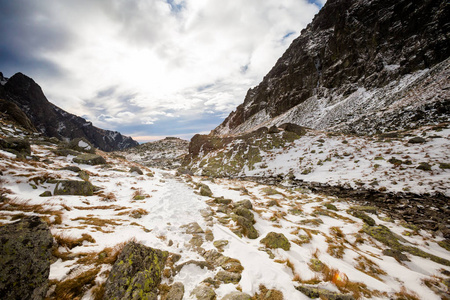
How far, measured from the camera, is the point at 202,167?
2666cm

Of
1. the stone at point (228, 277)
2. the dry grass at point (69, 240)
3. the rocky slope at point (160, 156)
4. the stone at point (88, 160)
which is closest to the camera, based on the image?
the dry grass at point (69, 240)

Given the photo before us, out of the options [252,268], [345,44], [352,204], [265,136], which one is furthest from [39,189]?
[345,44]

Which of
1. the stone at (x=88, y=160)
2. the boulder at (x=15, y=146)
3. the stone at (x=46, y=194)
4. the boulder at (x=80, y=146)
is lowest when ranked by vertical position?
the stone at (x=46, y=194)

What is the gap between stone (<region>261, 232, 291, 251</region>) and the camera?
5.32 m

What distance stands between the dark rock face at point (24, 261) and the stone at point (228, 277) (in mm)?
3215

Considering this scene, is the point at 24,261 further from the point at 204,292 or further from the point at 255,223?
the point at 255,223

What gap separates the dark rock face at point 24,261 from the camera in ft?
7.39

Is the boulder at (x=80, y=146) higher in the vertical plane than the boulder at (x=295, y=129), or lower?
lower

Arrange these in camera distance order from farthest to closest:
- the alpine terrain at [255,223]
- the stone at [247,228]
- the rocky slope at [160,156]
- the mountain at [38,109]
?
the mountain at [38,109], the rocky slope at [160,156], the stone at [247,228], the alpine terrain at [255,223]

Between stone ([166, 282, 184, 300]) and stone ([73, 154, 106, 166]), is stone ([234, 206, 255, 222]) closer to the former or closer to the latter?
stone ([166, 282, 184, 300])

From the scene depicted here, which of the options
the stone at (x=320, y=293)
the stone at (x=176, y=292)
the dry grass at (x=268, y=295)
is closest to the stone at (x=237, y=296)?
the dry grass at (x=268, y=295)

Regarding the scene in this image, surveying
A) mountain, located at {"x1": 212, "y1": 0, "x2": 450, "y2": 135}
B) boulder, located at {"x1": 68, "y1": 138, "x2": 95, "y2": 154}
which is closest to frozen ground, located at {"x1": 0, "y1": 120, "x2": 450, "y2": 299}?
boulder, located at {"x1": 68, "y1": 138, "x2": 95, "y2": 154}

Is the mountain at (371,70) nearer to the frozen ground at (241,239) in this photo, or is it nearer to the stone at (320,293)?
the frozen ground at (241,239)

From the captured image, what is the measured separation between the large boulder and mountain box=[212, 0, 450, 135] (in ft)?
97.7
